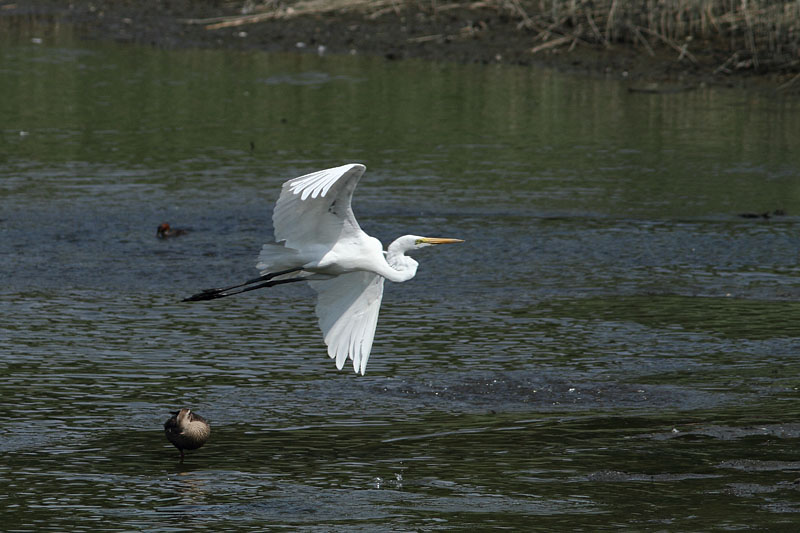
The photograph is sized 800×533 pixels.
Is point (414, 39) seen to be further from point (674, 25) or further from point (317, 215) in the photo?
point (317, 215)

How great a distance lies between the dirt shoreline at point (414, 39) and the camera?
22781 mm

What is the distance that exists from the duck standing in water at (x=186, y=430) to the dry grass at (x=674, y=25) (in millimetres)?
16684

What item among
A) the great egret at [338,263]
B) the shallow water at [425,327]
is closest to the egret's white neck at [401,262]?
the great egret at [338,263]

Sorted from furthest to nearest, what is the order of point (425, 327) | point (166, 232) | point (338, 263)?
point (166, 232) < point (425, 327) < point (338, 263)

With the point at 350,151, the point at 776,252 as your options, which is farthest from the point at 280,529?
the point at 350,151

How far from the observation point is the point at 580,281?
37.1 feet

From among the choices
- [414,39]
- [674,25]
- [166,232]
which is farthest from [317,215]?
[414,39]

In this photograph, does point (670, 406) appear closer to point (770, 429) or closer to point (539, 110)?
point (770, 429)

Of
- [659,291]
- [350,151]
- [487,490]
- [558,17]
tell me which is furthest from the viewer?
[558,17]

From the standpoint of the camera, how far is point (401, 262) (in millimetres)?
8289

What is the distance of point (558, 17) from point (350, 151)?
9.05 m

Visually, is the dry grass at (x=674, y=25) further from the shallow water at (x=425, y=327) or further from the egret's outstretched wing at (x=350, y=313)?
the egret's outstretched wing at (x=350, y=313)

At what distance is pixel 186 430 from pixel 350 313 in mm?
1630

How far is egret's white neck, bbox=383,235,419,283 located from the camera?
8211mm
